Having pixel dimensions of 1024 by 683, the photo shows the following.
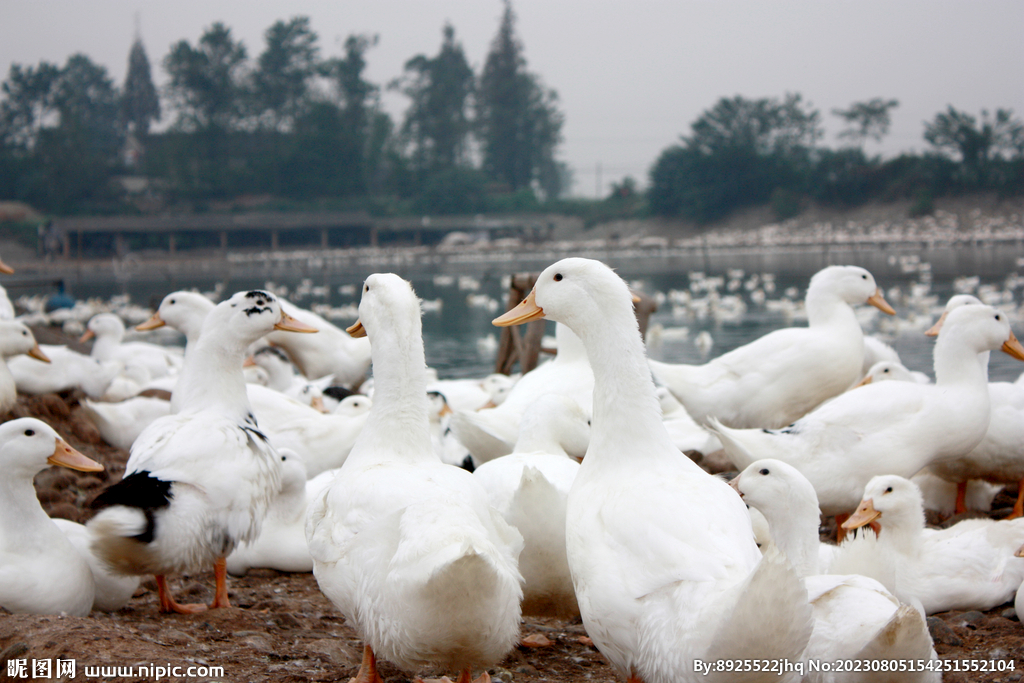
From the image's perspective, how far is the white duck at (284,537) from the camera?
4.58 m

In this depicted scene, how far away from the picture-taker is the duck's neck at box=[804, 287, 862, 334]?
232 inches

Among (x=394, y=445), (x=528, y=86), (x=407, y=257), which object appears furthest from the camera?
(x=528, y=86)

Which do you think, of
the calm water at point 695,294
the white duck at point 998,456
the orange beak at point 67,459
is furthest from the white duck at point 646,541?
the calm water at point 695,294

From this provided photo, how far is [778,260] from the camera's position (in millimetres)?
42219

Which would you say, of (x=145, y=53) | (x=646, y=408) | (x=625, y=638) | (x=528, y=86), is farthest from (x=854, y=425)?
(x=145, y=53)

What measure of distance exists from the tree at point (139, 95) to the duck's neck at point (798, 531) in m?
83.5

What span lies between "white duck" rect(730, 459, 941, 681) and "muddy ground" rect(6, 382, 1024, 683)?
604 mm

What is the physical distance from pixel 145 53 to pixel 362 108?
2497cm

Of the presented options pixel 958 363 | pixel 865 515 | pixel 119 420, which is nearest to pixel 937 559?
pixel 865 515

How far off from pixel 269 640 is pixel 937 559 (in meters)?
2.85

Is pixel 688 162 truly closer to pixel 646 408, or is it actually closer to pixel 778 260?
pixel 778 260

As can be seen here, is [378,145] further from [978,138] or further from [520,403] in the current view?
[520,403]

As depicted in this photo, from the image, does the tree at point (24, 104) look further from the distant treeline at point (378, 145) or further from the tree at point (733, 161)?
the tree at point (733, 161)

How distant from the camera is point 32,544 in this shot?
3.49m
